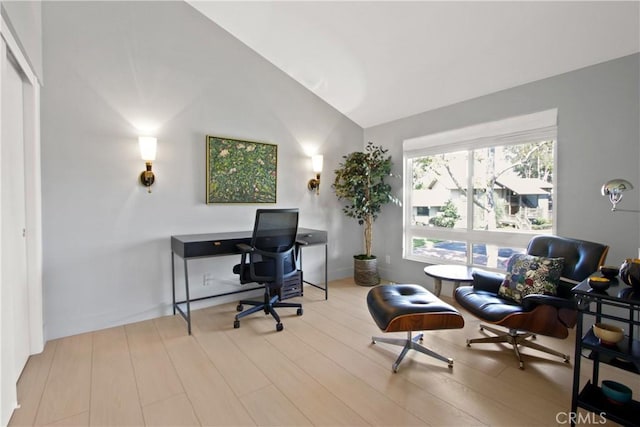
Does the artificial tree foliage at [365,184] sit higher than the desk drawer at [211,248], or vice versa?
the artificial tree foliage at [365,184]

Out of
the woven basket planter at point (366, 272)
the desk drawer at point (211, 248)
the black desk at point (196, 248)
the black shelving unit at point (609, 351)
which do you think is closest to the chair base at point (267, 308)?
the black desk at point (196, 248)

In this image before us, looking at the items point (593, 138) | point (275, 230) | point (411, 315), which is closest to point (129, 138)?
point (275, 230)

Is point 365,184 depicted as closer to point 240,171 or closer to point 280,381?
point 240,171

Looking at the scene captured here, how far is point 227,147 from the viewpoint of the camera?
10.6 ft

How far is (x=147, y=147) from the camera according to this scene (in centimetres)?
270

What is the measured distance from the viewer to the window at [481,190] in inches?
111

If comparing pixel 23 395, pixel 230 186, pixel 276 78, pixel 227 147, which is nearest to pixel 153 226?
pixel 230 186

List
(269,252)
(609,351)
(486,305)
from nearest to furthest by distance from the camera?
(609,351)
(486,305)
(269,252)

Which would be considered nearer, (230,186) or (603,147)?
(603,147)

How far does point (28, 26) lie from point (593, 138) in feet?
14.1

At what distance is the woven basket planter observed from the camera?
398cm

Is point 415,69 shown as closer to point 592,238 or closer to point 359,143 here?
point 359,143

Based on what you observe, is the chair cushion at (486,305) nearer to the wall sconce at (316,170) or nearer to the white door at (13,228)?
the wall sconce at (316,170)

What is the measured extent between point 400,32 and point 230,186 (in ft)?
7.40
